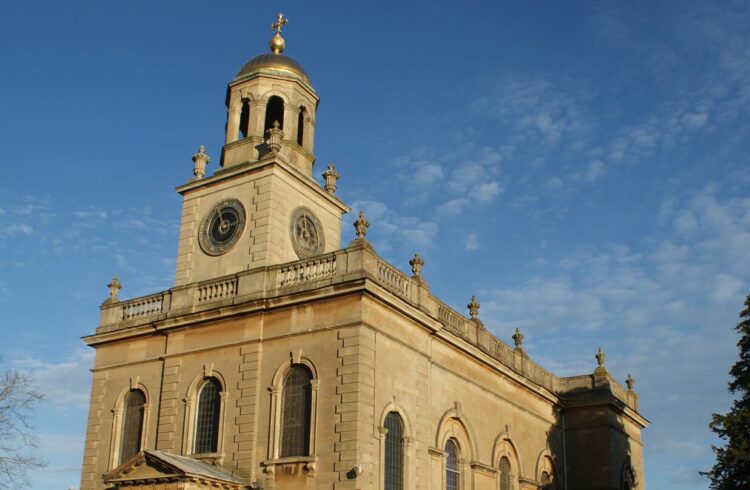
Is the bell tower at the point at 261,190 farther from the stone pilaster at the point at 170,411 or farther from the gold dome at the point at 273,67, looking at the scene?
the stone pilaster at the point at 170,411

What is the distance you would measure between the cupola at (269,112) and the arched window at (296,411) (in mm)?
9207

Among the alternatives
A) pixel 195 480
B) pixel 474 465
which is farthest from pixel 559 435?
pixel 195 480

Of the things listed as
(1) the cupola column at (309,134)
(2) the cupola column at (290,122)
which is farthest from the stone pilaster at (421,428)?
(2) the cupola column at (290,122)

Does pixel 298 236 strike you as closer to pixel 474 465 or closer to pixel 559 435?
pixel 474 465

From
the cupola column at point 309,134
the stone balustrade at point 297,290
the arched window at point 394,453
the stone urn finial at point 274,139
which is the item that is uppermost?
the cupola column at point 309,134

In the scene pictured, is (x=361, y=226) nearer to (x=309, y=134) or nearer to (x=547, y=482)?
(x=309, y=134)

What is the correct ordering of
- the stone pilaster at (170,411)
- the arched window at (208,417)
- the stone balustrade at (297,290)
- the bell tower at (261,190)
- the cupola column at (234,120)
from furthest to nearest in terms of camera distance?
the cupola column at (234,120), the bell tower at (261,190), the stone pilaster at (170,411), the arched window at (208,417), the stone balustrade at (297,290)

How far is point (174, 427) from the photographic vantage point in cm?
3030

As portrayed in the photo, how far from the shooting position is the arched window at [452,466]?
32281mm

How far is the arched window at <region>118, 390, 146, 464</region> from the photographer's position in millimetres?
31469

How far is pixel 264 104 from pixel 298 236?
5.42 m

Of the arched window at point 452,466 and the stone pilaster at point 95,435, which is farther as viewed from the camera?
the arched window at point 452,466

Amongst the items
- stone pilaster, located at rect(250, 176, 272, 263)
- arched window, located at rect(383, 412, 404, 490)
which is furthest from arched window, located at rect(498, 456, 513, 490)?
stone pilaster, located at rect(250, 176, 272, 263)

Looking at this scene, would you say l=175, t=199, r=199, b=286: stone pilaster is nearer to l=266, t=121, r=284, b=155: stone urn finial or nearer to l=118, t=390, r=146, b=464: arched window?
l=266, t=121, r=284, b=155: stone urn finial
